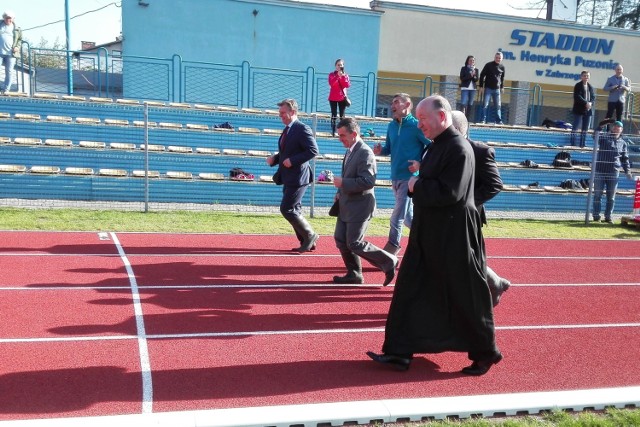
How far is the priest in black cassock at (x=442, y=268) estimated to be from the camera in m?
4.76

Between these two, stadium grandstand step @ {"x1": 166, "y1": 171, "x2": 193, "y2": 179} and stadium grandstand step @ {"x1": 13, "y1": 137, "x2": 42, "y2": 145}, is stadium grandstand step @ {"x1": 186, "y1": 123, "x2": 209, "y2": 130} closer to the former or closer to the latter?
stadium grandstand step @ {"x1": 166, "y1": 171, "x2": 193, "y2": 179}

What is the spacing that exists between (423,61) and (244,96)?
9.13 m

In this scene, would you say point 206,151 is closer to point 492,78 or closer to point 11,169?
point 11,169

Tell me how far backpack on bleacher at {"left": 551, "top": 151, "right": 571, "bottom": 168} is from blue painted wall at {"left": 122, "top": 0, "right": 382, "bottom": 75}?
333 inches

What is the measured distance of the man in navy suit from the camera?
8945mm

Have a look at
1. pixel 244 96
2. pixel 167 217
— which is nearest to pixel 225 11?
pixel 244 96

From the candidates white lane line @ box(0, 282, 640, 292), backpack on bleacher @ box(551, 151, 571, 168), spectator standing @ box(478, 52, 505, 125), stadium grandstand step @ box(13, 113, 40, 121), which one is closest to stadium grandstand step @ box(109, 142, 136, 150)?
stadium grandstand step @ box(13, 113, 40, 121)

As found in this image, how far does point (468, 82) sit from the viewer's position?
787 inches

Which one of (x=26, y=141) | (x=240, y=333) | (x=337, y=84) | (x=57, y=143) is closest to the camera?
(x=240, y=333)

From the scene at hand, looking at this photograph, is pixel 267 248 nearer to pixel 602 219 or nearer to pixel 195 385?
pixel 195 385

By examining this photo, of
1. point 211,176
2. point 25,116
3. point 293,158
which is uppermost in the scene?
point 25,116

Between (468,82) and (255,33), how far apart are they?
316 inches

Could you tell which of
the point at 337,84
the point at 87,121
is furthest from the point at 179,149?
the point at 337,84

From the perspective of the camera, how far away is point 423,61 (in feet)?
88.2
